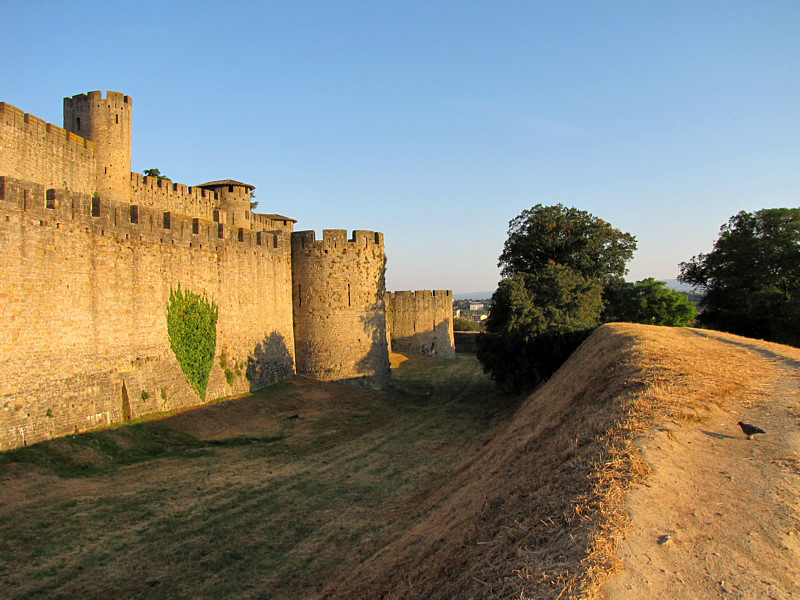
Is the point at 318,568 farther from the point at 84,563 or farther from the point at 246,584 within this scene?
the point at 84,563

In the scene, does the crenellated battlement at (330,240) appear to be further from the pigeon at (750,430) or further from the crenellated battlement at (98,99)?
the pigeon at (750,430)

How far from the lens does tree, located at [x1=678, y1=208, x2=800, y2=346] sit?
102ft

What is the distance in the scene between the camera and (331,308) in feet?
90.7

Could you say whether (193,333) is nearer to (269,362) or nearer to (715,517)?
(269,362)

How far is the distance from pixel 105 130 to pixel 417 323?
26.1m

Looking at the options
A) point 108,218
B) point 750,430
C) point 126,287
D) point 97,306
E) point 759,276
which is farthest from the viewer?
point 759,276

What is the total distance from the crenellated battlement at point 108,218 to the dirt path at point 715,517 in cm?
1532

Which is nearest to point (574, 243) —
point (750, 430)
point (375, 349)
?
point (375, 349)

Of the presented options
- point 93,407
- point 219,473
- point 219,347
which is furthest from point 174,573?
point 219,347

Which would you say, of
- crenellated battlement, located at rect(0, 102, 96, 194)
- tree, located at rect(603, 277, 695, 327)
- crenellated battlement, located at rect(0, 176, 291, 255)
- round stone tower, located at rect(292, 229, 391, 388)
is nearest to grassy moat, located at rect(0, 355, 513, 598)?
round stone tower, located at rect(292, 229, 391, 388)

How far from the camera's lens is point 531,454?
8531 millimetres

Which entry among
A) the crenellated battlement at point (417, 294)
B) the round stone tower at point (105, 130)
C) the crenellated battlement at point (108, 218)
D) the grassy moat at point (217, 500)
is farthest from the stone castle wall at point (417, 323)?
the grassy moat at point (217, 500)

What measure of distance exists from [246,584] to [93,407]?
31.9ft

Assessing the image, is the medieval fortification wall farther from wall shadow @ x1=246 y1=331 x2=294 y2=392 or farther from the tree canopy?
the tree canopy
